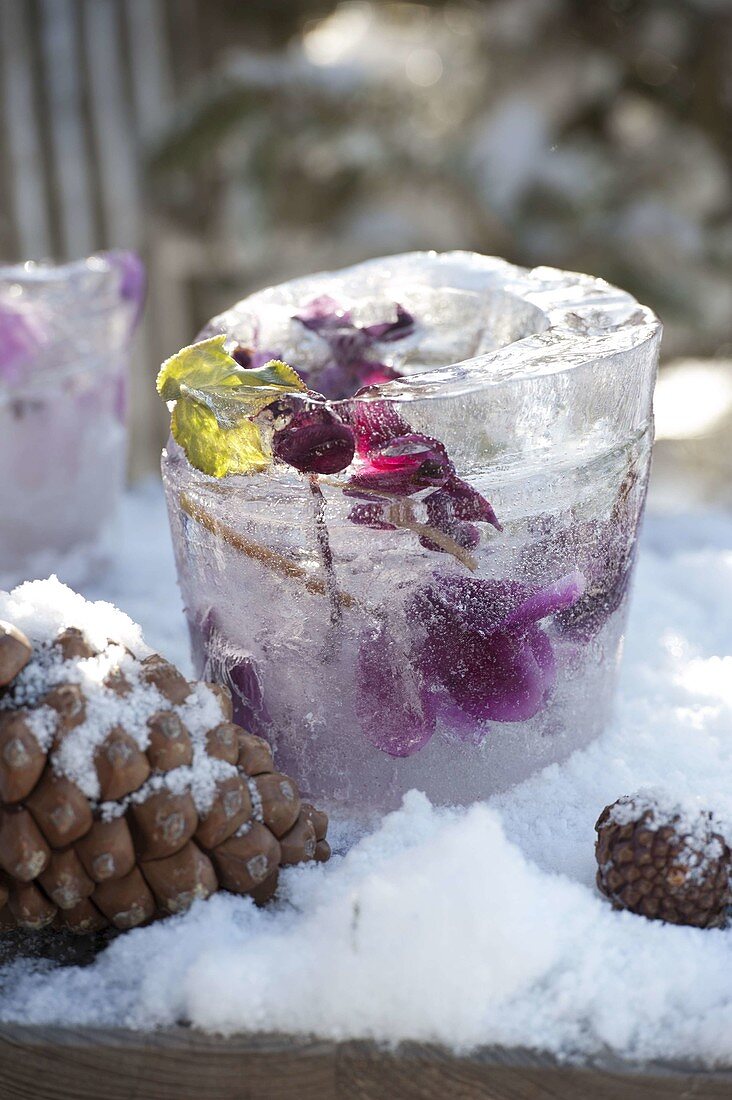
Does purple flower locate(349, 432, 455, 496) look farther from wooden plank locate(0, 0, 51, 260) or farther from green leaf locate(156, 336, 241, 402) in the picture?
wooden plank locate(0, 0, 51, 260)

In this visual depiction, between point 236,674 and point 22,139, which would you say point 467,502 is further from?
point 22,139

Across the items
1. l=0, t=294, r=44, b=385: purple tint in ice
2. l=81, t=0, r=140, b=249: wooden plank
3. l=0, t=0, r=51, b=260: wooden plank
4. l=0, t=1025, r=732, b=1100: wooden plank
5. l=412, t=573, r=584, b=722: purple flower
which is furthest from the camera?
l=81, t=0, r=140, b=249: wooden plank

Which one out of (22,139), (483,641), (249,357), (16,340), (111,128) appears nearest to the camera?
(483,641)

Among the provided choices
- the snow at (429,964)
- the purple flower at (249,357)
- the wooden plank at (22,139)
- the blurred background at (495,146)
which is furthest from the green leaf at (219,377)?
the wooden plank at (22,139)

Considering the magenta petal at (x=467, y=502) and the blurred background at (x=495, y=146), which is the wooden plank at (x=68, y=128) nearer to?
the blurred background at (x=495, y=146)

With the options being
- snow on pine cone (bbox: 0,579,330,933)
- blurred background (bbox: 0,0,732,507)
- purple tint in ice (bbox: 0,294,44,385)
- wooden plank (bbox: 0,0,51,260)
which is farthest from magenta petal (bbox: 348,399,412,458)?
wooden plank (bbox: 0,0,51,260)

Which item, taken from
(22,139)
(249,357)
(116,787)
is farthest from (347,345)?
(22,139)

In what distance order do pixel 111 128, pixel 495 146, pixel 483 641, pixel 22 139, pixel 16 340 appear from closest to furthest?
pixel 483 641 < pixel 16 340 < pixel 495 146 < pixel 22 139 < pixel 111 128
